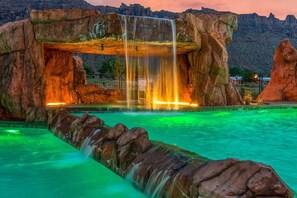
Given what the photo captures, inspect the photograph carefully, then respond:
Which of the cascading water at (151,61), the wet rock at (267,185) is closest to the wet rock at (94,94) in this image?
the cascading water at (151,61)

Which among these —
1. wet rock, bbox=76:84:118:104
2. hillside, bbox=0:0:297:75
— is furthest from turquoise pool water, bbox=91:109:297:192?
hillside, bbox=0:0:297:75

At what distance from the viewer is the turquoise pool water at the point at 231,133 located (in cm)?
606

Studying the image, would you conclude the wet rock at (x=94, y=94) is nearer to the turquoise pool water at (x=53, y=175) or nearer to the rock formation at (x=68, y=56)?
the rock formation at (x=68, y=56)

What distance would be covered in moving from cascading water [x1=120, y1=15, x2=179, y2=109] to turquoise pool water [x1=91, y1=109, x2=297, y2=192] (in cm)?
260

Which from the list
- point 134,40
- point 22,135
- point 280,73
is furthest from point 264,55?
point 22,135

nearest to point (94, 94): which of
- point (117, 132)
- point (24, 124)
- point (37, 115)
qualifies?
point (37, 115)

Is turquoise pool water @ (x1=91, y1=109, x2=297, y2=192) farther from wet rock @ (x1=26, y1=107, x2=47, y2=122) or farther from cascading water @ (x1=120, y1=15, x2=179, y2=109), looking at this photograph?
cascading water @ (x1=120, y1=15, x2=179, y2=109)

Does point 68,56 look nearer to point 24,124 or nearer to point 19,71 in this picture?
point 19,71

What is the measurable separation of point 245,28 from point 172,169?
89.0 metres

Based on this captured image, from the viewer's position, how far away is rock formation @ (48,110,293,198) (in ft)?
9.57

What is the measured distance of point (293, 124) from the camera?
10375mm

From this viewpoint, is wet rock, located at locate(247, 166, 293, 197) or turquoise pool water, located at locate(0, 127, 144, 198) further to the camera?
turquoise pool water, located at locate(0, 127, 144, 198)

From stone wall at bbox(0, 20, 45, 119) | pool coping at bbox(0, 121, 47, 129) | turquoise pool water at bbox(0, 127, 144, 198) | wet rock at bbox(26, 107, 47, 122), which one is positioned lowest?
turquoise pool water at bbox(0, 127, 144, 198)

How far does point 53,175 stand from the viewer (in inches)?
204
